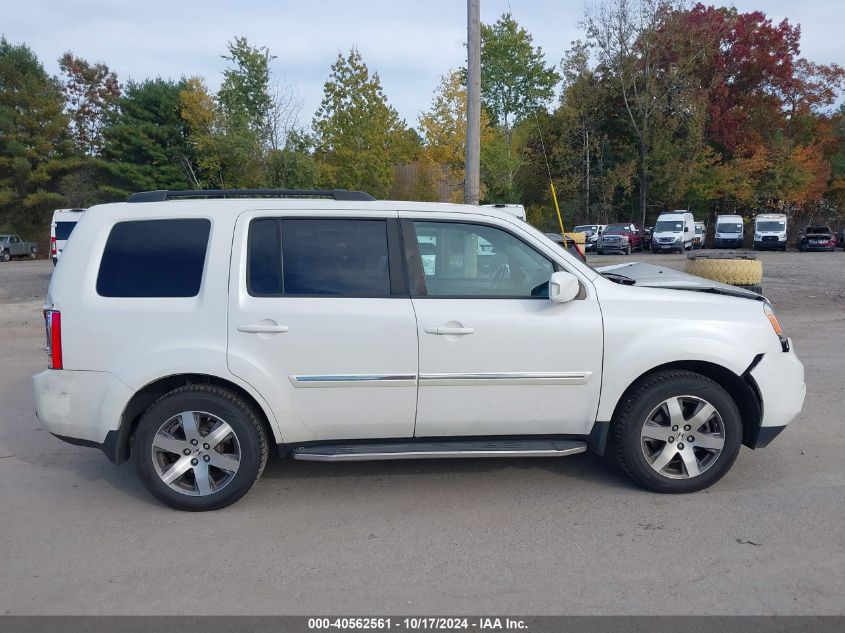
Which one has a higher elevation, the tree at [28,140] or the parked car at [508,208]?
the tree at [28,140]

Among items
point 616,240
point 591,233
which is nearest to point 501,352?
point 616,240

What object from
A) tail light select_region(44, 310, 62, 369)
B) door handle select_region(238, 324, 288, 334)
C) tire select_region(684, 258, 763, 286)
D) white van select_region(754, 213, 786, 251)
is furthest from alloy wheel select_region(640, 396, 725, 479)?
white van select_region(754, 213, 786, 251)

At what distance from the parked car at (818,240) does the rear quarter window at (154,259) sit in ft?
145

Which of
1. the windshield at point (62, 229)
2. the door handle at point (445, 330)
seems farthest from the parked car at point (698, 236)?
the door handle at point (445, 330)

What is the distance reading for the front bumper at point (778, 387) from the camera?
4.62 m

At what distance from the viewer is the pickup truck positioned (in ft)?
147

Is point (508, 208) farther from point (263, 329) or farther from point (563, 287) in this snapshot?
point (263, 329)

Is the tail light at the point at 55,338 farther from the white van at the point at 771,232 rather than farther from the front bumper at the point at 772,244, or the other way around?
the front bumper at the point at 772,244

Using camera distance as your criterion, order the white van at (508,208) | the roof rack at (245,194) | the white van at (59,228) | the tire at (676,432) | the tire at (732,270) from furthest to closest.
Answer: the white van at (59,228) < the tire at (732,270) < the white van at (508,208) < the roof rack at (245,194) < the tire at (676,432)

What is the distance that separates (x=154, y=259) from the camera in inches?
177

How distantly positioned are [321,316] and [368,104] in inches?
1175

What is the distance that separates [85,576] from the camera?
369 cm

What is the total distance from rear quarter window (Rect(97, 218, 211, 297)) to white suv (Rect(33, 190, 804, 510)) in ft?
0.04

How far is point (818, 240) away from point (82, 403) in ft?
147
